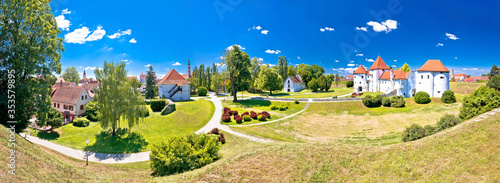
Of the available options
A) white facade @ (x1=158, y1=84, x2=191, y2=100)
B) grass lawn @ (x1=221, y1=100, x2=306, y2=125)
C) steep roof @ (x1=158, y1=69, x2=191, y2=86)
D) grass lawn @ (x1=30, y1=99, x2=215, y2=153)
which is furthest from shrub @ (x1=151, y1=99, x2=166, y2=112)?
steep roof @ (x1=158, y1=69, x2=191, y2=86)

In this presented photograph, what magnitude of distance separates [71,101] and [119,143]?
19.4 m

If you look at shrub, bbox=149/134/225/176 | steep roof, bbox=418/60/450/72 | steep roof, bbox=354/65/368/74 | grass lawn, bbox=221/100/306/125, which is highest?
steep roof, bbox=354/65/368/74

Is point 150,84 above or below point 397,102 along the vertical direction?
above

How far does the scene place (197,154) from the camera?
13.0 meters

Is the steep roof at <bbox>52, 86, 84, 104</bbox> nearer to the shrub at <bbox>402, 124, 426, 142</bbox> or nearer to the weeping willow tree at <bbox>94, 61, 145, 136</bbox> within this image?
the weeping willow tree at <bbox>94, 61, 145, 136</bbox>

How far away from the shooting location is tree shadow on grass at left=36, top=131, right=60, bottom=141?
2320cm

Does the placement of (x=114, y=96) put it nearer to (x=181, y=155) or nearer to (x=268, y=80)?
(x=181, y=155)

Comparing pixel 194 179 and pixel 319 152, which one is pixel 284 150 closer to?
pixel 319 152

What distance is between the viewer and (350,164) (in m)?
10.3

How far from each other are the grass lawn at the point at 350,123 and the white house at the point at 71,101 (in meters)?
28.2

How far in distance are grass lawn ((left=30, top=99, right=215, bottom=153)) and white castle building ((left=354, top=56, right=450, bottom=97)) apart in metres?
43.9

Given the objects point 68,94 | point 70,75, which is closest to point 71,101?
point 68,94

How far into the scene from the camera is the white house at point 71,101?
33.2 m

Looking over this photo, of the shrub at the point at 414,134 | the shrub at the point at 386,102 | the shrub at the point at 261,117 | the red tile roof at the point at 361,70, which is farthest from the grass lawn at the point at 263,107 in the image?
the red tile roof at the point at 361,70
